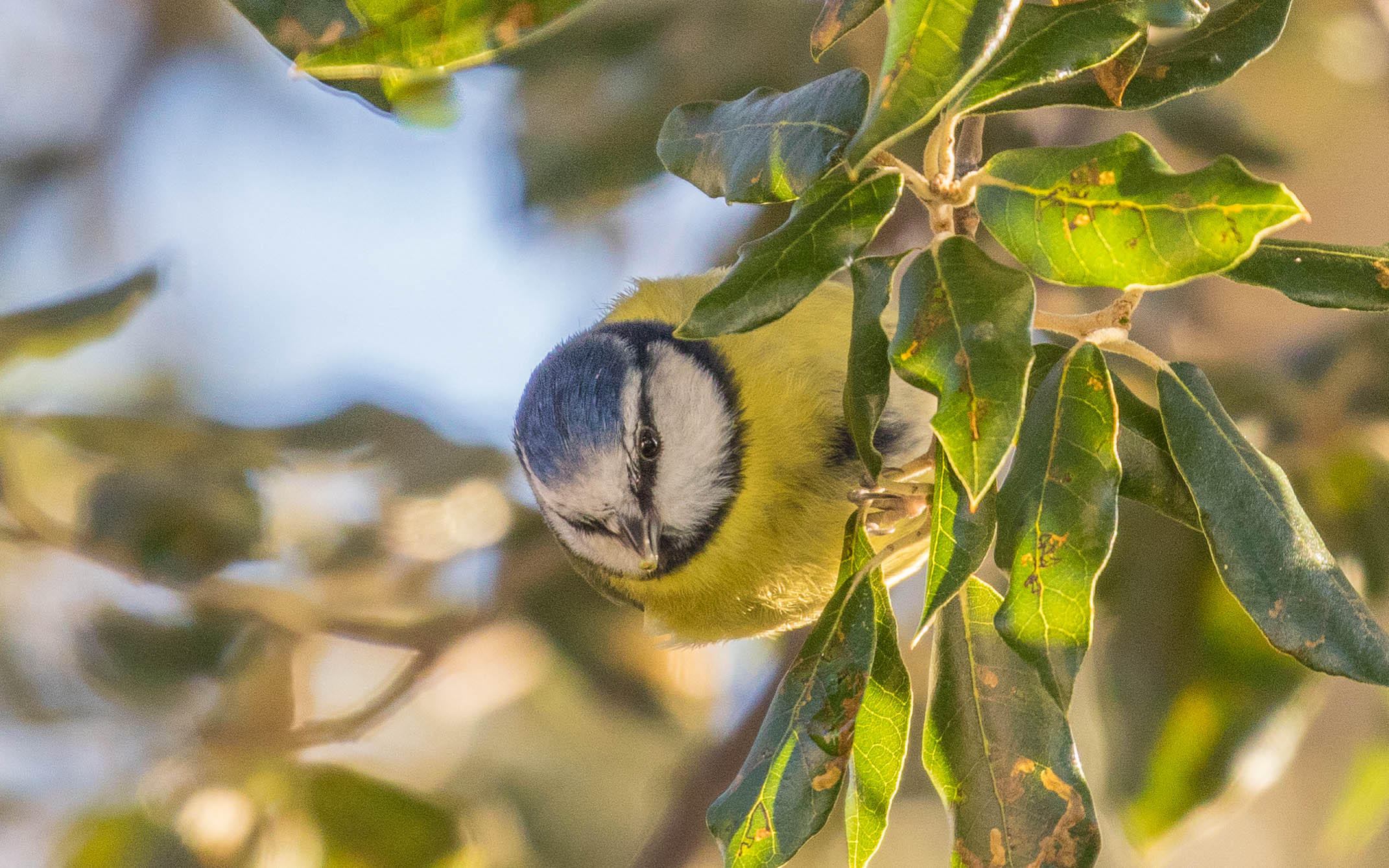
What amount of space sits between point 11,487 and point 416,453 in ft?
2.02

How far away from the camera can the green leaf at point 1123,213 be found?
506 millimetres

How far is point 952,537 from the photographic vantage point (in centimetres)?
61

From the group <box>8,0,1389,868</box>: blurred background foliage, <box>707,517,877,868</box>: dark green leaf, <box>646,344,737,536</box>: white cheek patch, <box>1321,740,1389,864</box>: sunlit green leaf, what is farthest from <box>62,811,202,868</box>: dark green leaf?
<box>1321,740,1389,864</box>: sunlit green leaf

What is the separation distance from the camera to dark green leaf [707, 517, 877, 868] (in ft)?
2.16

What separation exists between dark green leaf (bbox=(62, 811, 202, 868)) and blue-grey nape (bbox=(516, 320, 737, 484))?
0.89 m

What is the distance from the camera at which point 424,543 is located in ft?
6.04

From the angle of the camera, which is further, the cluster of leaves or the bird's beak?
the bird's beak

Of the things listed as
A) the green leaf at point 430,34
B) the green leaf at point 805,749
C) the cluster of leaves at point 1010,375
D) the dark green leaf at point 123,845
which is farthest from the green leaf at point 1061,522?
the dark green leaf at point 123,845

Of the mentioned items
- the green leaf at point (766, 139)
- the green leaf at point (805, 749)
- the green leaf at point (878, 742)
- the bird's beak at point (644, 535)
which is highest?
the green leaf at point (766, 139)

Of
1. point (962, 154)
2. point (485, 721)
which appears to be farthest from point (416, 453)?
point (962, 154)

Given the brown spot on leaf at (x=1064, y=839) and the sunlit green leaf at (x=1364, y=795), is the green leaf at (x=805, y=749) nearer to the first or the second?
the brown spot on leaf at (x=1064, y=839)

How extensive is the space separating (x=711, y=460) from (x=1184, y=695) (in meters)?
0.77

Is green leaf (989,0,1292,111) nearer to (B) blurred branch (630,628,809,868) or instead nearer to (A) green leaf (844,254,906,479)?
(A) green leaf (844,254,906,479)

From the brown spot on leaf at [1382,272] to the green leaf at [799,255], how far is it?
1.05ft
